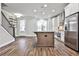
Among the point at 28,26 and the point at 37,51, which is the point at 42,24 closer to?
the point at 28,26

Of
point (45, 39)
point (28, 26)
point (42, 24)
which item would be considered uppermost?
point (42, 24)

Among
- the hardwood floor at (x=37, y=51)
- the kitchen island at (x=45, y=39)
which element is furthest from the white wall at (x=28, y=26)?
the hardwood floor at (x=37, y=51)

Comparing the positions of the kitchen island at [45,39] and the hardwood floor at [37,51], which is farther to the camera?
the kitchen island at [45,39]

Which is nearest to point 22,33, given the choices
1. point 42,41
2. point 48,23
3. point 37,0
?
point 48,23

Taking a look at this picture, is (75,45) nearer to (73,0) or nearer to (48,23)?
(73,0)

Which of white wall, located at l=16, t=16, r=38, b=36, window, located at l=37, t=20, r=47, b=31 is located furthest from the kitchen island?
window, located at l=37, t=20, r=47, b=31

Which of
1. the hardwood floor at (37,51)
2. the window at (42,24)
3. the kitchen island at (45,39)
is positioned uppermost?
the window at (42,24)

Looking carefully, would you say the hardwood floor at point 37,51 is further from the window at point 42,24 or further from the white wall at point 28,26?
the window at point 42,24

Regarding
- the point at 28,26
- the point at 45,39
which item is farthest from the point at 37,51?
the point at 28,26

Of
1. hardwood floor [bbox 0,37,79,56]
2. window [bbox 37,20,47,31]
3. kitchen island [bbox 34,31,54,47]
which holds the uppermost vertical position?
window [bbox 37,20,47,31]

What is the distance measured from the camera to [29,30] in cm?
1501

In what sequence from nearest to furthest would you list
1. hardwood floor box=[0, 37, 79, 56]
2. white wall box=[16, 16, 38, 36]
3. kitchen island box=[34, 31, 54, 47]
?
hardwood floor box=[0, 37, 79, 56] < kitchen island box=[34, 31, 54, 47] < white wall box=[16, 16, 38, 36]

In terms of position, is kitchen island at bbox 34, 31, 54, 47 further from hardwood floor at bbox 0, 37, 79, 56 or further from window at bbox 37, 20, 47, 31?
window at bbox 37, 20, 47, 31

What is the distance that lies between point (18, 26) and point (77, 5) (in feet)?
34.5
